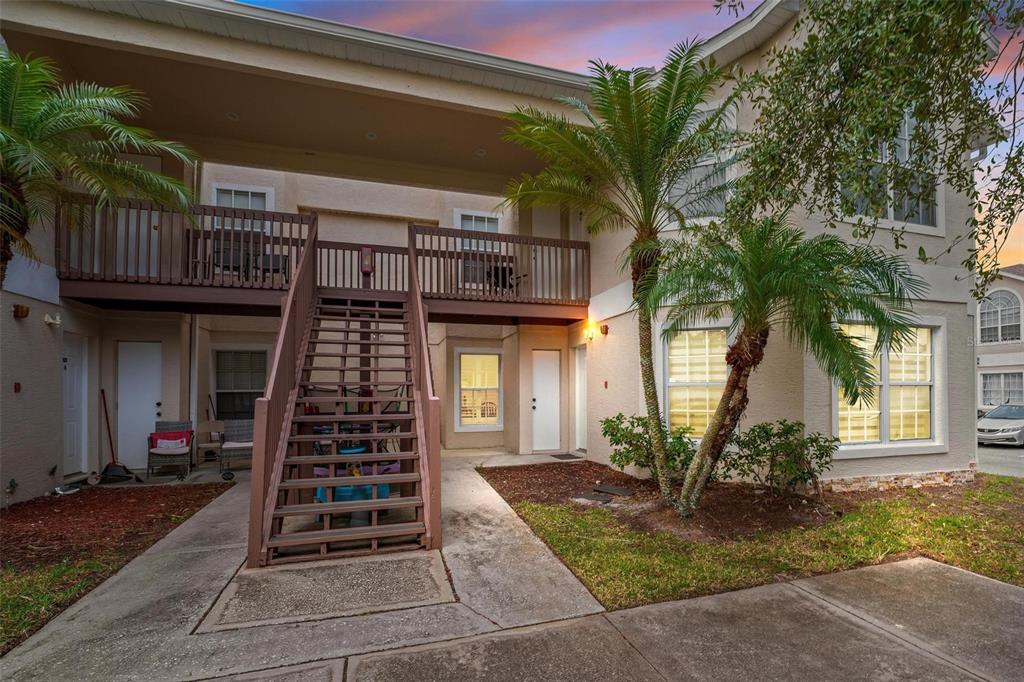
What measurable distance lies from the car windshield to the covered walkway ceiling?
1492cm

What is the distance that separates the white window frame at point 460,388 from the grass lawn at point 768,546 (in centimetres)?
476

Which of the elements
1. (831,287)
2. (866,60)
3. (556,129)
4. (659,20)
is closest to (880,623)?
(831,287)

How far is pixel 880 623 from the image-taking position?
10.6 feet

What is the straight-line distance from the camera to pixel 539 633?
3.10 m

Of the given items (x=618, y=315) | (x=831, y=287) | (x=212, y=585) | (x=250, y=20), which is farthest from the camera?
(x=618, y=315)

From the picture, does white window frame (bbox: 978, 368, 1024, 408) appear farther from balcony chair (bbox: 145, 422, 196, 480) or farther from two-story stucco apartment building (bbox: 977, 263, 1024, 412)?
balcony chair (bbox: 145, 422, 196, 480)

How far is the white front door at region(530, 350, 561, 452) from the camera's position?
1000 centimetres

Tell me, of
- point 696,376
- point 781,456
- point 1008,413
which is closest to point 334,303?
point 696,376

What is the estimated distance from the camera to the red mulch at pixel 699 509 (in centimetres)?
513

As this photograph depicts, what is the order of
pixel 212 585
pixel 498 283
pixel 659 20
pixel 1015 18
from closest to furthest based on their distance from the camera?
pixel 1015 18, pixel 212 585, pixel 659 20, pixel 498 283

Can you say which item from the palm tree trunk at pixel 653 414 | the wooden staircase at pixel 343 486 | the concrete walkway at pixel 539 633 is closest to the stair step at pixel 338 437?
the wooden staircase at pixel 343 486

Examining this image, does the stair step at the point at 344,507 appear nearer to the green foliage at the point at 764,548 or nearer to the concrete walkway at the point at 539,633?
the concrete walkway at the point at 539,633

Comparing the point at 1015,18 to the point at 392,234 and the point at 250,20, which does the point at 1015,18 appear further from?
the point at 392,234

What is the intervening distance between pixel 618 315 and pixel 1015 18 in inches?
217
